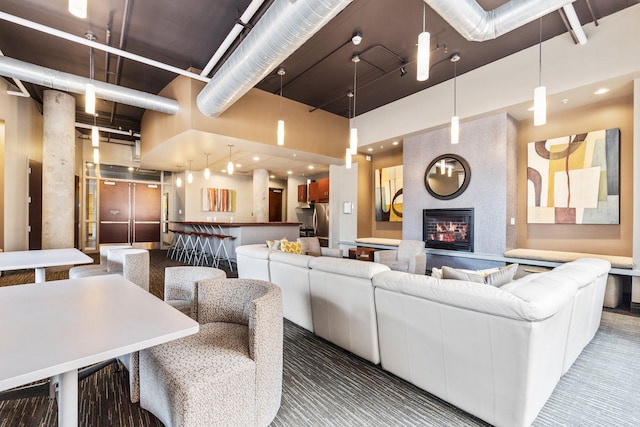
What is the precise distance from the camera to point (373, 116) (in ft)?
20.9

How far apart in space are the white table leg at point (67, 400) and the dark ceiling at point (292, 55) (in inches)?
143

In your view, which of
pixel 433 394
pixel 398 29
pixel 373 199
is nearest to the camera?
pixel 433 394

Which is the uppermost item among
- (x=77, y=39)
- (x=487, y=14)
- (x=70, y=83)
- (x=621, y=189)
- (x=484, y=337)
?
(x=77, y=39)

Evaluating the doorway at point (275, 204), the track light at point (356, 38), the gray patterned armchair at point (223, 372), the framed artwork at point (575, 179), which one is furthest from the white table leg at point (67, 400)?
the doorway at point (275, 204)

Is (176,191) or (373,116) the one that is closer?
(373,116)

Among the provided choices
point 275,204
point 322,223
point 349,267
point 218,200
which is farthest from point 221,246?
point 349,267

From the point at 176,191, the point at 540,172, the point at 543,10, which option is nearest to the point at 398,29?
the point at 543,10

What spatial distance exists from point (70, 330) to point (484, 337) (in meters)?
1.96

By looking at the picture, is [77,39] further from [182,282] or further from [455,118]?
[455,118]

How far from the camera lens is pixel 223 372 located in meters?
1.38

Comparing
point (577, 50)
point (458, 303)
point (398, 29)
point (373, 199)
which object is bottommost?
point (458, 303)

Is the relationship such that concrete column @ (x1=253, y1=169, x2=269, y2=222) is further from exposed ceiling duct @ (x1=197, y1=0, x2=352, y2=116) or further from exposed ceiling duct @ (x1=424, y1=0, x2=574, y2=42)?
exposed ceiling duct @ (x1=424, y1=0, x2=574, y2=42)

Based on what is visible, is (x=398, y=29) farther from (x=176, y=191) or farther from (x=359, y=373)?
(x=176, y=191)

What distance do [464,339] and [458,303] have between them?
208 millimetres
